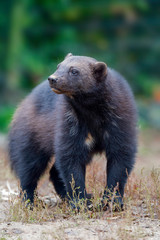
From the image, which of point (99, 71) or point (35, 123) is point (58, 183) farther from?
point (99, 71)

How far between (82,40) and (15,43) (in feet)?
9.26

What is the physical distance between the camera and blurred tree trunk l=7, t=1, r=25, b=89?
18.7 m

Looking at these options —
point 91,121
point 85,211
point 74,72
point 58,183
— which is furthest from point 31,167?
point 74,72

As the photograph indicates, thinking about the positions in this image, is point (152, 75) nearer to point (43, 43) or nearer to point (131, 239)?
point (43, 43)

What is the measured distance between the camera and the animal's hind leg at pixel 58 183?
6630 millimetres

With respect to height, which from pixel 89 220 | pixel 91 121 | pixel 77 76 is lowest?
pixel 89 220

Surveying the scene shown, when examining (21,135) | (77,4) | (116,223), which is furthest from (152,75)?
(116,223)

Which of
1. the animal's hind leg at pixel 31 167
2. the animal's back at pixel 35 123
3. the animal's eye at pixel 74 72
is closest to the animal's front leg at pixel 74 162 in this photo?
the animal's back at pixel 35 123

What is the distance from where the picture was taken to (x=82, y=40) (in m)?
19.6

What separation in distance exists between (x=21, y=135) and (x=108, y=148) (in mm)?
1512

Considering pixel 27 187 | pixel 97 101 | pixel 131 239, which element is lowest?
pixel 131 239

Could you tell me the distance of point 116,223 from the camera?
4914 millimetres

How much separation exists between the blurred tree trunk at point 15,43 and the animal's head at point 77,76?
43.8 ft

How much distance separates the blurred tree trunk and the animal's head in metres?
13.4
